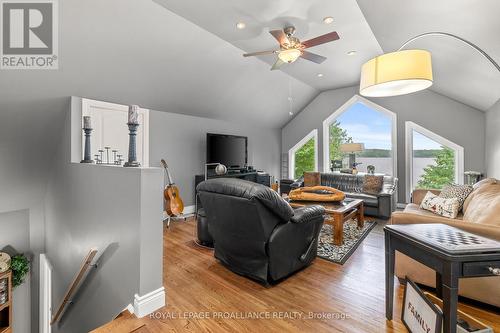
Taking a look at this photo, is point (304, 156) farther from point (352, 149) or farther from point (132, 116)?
point (132, 116)

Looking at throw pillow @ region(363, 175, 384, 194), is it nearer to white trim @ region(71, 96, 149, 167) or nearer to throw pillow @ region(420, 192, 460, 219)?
throw pillow @ region(420, 192, 460, 219)

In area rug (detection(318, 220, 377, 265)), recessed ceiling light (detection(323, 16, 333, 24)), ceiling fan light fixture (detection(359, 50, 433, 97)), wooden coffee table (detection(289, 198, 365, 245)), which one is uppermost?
recessed ceiling light (detection(323, 16, 333, 24))

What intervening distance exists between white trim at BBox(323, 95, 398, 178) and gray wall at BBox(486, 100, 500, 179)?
1.62 metres

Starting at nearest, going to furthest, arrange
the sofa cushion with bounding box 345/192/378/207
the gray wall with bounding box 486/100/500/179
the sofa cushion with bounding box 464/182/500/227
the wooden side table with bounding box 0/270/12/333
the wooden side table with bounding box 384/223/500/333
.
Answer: the wooden side table with bounding box 384/223/500/333 < the sofa cushion with bounding box 464/182/500/227 < the wooden side table with bounding box 0/270/12/333 < the gray wall with bounding box 486/100/500/179 < the sofa cushion with bounding box 345/192/378/207

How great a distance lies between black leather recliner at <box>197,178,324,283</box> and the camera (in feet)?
6.91

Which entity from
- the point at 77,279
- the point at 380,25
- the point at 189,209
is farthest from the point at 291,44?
the point at 189,209

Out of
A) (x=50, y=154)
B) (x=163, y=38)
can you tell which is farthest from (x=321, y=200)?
(x=50, y=154)

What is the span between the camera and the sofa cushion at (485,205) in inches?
80.3

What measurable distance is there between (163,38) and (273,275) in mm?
3306

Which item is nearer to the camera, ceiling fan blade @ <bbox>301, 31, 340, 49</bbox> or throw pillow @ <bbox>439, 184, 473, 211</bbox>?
ceiling fan blade @ <bbox>301, 31, 340, 49</bbox>

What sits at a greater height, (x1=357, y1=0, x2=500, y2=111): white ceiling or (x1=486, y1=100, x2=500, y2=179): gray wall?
(x1=357, y1=0, x2=500, y2=111): white ceiling

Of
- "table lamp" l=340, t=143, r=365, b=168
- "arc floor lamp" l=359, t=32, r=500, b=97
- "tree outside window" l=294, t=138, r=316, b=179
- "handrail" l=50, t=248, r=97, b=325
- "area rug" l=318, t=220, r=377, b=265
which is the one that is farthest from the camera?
"tree outside window" l=294, t=138, r=316, b=179

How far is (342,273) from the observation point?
2564mm

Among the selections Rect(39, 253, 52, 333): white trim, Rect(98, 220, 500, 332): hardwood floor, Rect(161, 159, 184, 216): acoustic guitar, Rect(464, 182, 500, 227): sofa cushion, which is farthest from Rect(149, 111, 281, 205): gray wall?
Rect(464, 182, 500, 227): sofa cushion
